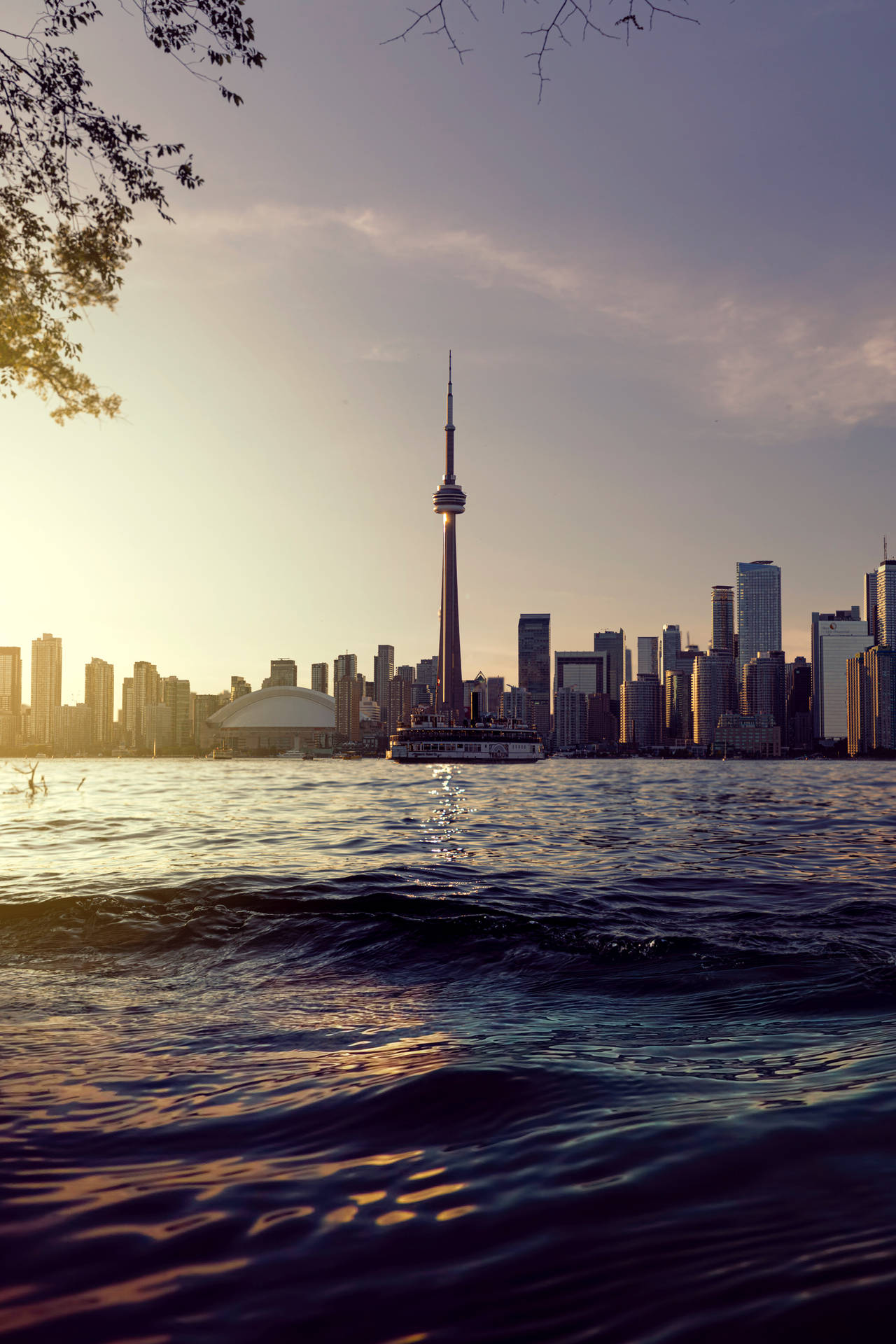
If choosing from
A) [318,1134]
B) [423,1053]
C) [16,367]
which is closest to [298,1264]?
[318,1134]

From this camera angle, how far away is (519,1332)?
9.32ft

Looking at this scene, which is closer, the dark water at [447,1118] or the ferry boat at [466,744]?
the dark water at [447,1118]

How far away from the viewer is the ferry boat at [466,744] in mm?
166500

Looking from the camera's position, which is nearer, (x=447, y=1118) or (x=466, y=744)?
(x=447, y=1118)

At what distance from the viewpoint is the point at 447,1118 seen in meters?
4.82

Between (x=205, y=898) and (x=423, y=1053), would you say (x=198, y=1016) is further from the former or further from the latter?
(x=205, y=898)

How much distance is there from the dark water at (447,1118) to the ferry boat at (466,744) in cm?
15296

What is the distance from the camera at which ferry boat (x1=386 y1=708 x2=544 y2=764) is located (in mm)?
166500

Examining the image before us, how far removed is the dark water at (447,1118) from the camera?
3.04m

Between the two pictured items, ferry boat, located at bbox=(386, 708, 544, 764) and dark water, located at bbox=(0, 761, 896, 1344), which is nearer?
dark water, located at bbox=(0, 761, 896, 1344)

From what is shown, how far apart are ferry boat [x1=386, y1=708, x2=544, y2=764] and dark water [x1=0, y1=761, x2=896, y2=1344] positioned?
502ft

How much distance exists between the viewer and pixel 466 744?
171375mm

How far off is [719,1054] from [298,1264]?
3828 mm

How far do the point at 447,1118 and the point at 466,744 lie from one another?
16710 centimetres
